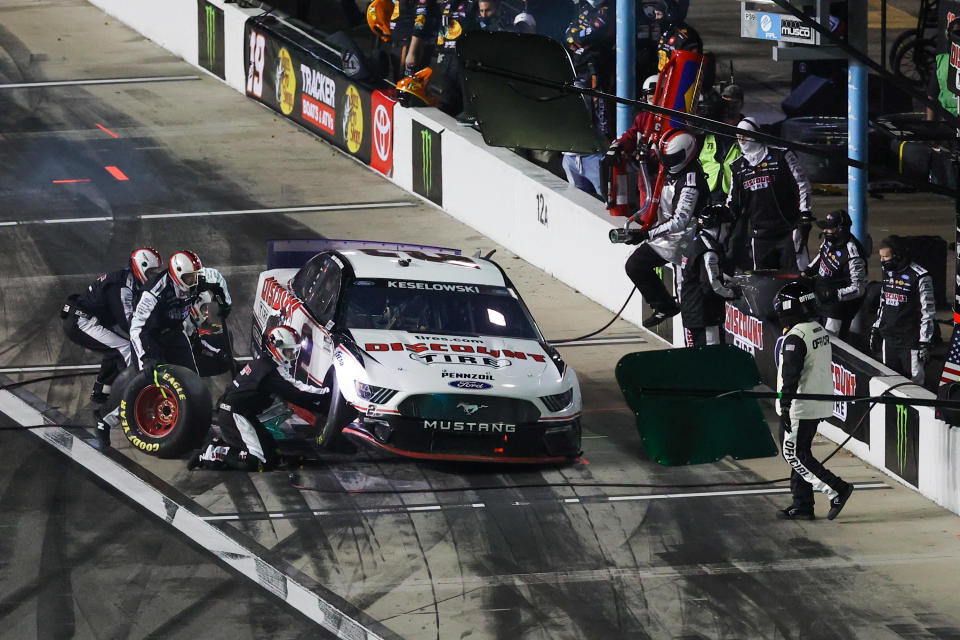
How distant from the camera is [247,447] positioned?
42.1 feet

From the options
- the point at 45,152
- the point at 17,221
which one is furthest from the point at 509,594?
the point at 45,152

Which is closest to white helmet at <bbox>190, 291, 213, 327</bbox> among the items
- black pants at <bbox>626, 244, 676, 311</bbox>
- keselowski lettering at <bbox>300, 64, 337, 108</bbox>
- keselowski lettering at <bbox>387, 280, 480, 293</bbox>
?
keselowski lettering at <bbox>387, 280, 480, 293</bbox>

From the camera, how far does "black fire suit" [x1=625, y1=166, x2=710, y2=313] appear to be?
1533cm

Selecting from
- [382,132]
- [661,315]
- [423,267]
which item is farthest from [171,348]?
[382,132]

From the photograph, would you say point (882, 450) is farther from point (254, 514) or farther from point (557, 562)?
point (254, 514)

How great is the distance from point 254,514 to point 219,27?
16300mm

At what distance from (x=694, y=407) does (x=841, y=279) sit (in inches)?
275

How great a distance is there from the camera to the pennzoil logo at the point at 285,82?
24969mm

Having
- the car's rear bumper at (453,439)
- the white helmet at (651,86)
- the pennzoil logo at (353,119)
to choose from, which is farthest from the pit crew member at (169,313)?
the pennzoil logo at (353,119)

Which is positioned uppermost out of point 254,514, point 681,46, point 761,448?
point 681,46

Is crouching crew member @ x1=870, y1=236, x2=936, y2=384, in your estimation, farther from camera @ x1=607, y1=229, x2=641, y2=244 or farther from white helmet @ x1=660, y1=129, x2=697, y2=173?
camera @ x1=607, y1=229, x2=641, y2=244

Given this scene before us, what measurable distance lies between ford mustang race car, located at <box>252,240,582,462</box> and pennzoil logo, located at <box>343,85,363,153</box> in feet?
29.8

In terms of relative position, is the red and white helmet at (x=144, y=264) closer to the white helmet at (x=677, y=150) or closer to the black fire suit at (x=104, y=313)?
the black fire suit at (x=104, y=313)

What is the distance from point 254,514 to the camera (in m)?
12.1
